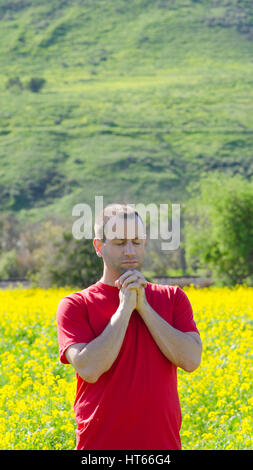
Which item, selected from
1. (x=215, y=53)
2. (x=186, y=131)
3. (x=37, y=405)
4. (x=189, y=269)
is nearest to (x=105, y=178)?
(x=186, y=131)

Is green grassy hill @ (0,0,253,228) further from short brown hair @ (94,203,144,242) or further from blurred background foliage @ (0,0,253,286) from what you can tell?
short brown hair @ (94,203,144,242)

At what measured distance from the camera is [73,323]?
361cm

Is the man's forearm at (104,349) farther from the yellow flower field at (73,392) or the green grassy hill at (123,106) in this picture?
the green grassy hill at (123,106)

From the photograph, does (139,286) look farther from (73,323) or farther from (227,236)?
(227,236)

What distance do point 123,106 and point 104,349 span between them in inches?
5458

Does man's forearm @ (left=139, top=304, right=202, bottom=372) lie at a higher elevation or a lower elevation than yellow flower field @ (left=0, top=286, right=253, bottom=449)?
higher

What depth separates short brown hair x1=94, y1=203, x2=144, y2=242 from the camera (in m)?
3.63

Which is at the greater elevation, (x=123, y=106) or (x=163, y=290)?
(x=123, y=106)

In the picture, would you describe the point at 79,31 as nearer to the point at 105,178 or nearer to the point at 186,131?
the point at 186,131

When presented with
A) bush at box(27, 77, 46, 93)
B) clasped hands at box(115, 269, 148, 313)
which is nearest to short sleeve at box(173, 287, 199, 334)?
clasped hands at box(115, 269, 148, 313)

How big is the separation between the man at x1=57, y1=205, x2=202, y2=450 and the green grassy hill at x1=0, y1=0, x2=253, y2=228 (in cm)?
8197

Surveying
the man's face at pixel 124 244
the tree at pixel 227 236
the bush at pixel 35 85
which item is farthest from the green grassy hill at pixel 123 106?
the man's face at pixel 124 244

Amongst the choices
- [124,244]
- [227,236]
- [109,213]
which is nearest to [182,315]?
[124,244]
